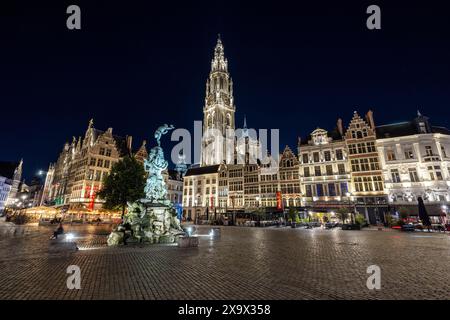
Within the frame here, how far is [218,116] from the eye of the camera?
10012cm

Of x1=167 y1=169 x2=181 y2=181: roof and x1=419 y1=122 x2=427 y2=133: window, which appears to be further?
x1=167 y1=169 x2=181 y2=181: roof

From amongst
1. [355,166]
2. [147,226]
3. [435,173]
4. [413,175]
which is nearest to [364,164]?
[355,166]

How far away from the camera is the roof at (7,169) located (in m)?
94.0

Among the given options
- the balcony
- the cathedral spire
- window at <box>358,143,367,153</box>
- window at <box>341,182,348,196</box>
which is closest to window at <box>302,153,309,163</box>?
window at <box>341,182,348,196</box>

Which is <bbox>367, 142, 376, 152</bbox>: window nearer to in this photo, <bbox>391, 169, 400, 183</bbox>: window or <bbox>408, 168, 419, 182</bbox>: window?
<bbox>391, 169, 400, 183</bbox>: window

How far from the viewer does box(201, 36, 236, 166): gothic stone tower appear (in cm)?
9025

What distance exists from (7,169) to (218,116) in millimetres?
96571

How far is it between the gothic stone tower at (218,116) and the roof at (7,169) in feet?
279

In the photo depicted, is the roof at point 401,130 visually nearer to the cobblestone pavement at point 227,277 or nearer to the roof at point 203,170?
the cobblestone pavement at point 227,277

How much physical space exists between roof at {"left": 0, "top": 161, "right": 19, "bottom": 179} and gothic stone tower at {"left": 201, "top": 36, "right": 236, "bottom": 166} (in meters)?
85.1

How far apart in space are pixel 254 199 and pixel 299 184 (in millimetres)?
11011

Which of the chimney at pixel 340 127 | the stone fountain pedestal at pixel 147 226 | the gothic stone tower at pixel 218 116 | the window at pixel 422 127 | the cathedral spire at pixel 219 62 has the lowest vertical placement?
the stone fountain pedestal at pixel 147 226

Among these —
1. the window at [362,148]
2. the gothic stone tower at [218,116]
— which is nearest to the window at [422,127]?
the window at [362,148]

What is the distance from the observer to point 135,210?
17.6 meters
